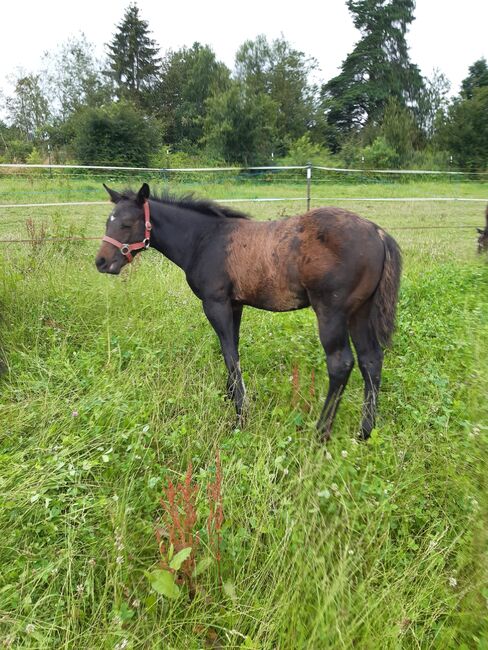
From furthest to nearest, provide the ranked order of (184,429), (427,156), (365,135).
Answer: (365,135), (427,156), (184,429)

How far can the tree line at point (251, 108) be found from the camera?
2322cm

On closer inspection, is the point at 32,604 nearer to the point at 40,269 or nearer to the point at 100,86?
the point at 40,269

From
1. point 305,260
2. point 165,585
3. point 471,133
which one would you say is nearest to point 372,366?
point 305,260

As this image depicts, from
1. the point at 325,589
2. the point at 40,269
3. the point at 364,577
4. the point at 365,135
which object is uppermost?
the point at 365,135

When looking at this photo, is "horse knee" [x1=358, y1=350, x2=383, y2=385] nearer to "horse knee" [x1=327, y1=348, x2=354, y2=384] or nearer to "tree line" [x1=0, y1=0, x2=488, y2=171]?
"horse knee" [x1=327, y1=348, x2=354, y2=384]

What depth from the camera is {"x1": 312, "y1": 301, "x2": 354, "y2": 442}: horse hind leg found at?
2.85m

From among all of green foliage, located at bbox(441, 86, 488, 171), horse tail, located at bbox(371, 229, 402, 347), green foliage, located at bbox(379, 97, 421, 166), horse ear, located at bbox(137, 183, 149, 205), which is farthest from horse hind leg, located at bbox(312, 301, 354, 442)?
green foliage, located at bbox(441, 86, 488, 171)

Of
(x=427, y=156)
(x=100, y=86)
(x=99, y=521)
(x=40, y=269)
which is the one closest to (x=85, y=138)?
(x=100, y=86)

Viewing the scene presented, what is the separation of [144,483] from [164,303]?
107 inches

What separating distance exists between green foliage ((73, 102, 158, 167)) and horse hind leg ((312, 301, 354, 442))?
66.1 feet

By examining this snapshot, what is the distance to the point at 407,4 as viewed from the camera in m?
38.8

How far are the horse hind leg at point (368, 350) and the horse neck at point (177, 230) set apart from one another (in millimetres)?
1483

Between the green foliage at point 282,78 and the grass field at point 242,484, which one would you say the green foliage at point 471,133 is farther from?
the grass field at point 242,484

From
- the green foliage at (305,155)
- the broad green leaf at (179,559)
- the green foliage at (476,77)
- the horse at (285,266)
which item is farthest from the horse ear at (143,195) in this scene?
the green foliage at (476,77)
